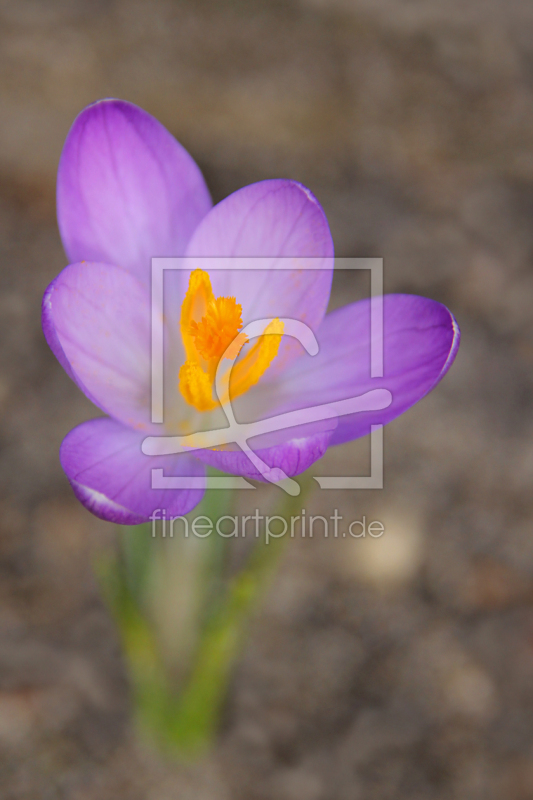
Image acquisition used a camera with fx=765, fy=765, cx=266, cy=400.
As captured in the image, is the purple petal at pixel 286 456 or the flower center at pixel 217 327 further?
the flower center at pixel 217 327

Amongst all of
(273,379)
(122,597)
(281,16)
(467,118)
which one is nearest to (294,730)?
(122,597)

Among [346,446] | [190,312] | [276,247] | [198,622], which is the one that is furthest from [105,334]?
[346,446]

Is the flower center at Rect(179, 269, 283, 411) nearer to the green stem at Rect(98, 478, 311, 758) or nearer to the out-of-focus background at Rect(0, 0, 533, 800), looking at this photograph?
the green stem at Rect(98, 478, 311, 758)

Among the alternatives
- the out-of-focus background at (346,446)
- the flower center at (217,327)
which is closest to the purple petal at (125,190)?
the flower center at (217,327)

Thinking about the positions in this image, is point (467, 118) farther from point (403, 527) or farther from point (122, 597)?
point (122, 597)

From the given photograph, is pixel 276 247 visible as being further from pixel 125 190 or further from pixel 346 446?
pixel 346 446

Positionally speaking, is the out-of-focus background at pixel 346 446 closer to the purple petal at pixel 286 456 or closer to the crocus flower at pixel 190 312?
the crocus flower at pixel 190 312
